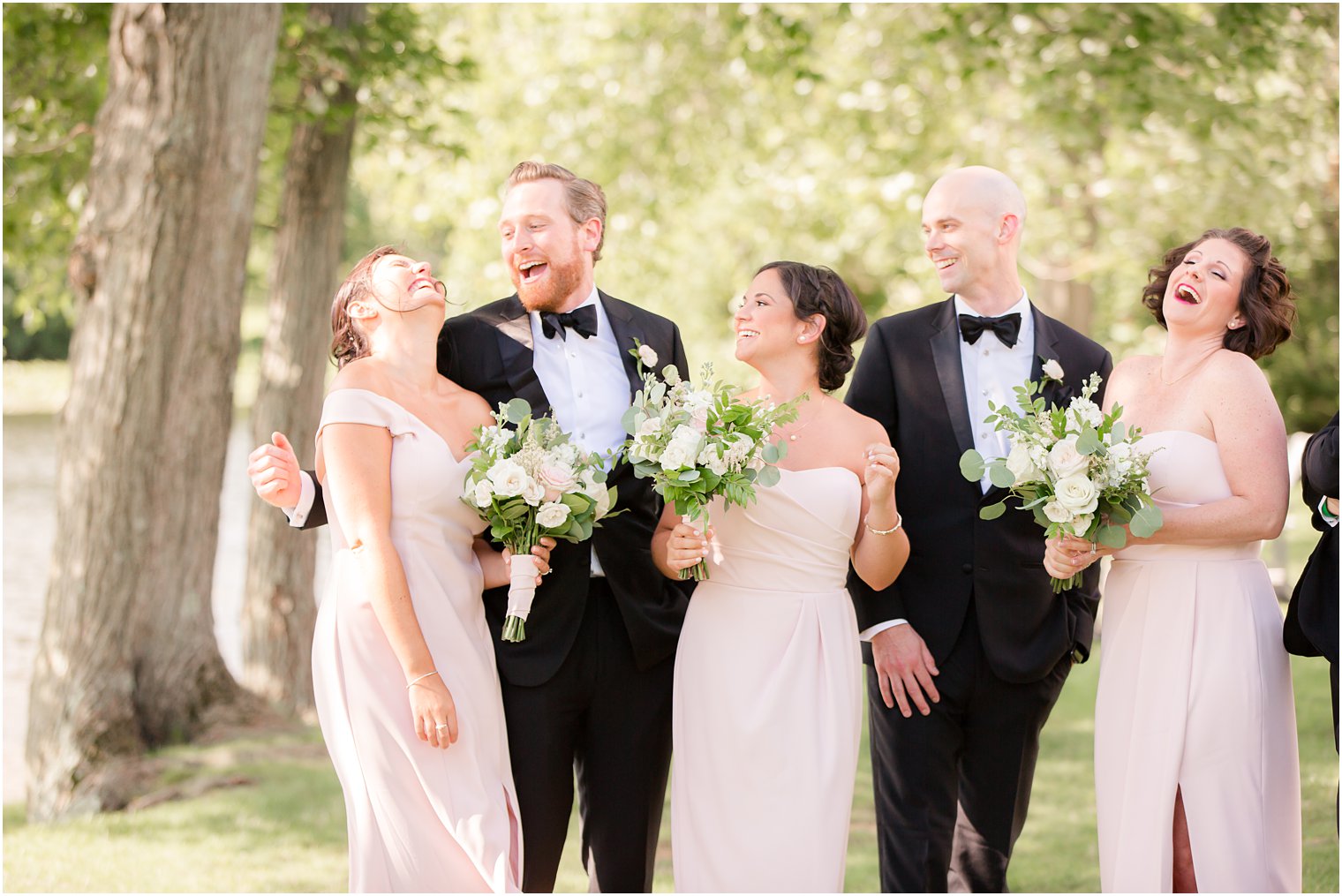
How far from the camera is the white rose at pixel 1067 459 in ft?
12.3

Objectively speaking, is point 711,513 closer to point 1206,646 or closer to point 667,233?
point 1206,646

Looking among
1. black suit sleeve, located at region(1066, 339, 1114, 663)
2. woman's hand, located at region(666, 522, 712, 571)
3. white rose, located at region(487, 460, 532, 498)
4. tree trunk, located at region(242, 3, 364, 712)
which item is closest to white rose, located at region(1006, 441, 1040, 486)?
black suit sleeve, located at region(1066, 339, 1114, 663)

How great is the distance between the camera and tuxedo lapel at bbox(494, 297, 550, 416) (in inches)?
171

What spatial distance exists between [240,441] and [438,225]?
18.8 meters

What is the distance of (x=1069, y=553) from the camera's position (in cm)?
399

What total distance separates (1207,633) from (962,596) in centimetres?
81

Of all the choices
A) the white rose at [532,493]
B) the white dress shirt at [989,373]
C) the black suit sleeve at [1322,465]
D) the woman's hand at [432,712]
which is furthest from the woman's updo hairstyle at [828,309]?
the woman's hand at [432,712]

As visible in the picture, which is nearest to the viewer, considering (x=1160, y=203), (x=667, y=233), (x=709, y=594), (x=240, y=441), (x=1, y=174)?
(x=709, y=594)

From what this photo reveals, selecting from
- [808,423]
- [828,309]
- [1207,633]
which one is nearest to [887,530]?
[808,423]

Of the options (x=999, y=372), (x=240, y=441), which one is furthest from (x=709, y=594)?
(x=240, y=441)

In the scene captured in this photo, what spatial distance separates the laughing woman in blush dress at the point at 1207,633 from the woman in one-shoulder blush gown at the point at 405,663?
188 centimetres

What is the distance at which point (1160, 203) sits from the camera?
13.5 metres

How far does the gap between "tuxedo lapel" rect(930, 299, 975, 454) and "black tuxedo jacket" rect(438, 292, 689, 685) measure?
3.31 ft

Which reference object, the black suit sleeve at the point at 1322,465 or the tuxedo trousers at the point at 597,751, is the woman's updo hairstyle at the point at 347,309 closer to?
the tuxedo trousers at the point at 597,751
